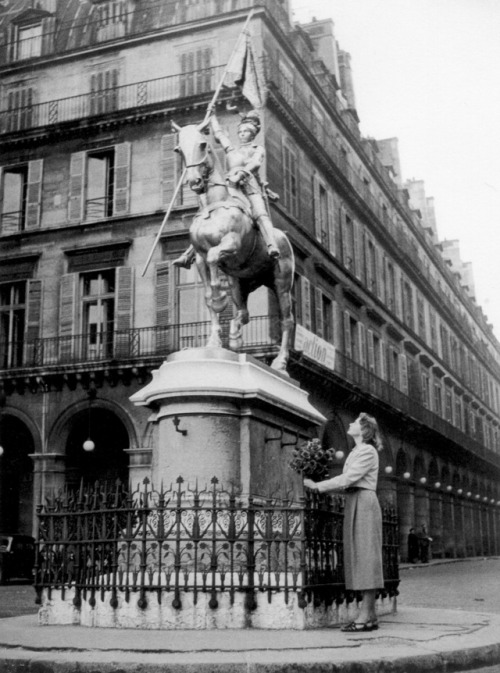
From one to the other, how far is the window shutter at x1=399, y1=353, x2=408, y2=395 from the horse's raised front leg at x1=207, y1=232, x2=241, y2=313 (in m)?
29.1

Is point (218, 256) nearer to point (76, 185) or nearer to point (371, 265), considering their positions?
point (76, 185)

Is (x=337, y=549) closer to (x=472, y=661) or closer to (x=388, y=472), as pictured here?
(x=472, y=661)

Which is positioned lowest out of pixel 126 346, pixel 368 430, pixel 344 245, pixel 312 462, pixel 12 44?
pixel 312 462

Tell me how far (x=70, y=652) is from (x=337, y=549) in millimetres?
2576

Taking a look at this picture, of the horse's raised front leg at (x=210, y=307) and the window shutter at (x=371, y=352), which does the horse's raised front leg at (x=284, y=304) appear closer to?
the horse's raised front leg at (x=210, y=307)

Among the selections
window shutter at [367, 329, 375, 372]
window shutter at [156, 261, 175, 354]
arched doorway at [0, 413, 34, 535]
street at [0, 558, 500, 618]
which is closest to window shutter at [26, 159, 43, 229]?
window shutter at [156, 261, 175, 354]

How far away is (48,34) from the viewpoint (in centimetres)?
2977

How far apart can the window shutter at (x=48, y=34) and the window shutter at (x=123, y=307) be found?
8.35m

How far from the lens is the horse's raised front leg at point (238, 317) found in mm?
9992

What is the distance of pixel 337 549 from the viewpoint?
767 centimetres

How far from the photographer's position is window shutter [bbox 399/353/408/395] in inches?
1499

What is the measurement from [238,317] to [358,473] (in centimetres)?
346

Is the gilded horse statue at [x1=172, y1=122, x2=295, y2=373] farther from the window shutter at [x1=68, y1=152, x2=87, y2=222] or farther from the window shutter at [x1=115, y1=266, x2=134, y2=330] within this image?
the window shutter at [x1=68, y1=152, x2=87, y2=222]

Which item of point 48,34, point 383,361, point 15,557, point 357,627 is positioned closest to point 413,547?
point 383,361
